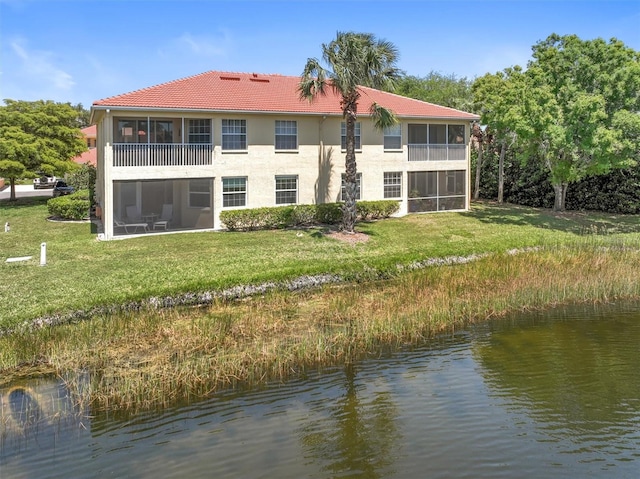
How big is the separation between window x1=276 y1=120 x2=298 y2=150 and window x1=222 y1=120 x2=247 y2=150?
1877mm

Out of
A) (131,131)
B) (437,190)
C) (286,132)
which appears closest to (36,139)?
(131,131)

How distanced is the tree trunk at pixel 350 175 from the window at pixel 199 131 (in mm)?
6700

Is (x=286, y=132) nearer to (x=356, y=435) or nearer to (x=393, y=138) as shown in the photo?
(x=393, y=138)

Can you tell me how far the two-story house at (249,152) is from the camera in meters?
25.2

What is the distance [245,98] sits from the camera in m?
28.2

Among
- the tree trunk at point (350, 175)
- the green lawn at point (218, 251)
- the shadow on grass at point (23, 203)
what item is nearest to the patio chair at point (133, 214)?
the green lawn at point (218, 251)

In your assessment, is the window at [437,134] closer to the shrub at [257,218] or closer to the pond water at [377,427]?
the shrub at [257,218]

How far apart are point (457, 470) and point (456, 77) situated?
5556 centimetres

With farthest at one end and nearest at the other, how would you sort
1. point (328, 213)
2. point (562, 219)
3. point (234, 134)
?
point (562, 219) < point (328, 213) < point (234, 134)

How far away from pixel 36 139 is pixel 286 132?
17.6 meters

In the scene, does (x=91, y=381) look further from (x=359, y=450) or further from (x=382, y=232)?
(x=382, y=232)

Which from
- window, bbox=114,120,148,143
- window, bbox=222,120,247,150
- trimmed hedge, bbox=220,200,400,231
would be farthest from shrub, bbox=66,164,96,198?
trimmed hedge, bbox=220,200,400,231

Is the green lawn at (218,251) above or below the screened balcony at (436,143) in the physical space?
below

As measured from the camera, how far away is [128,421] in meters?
9.35
